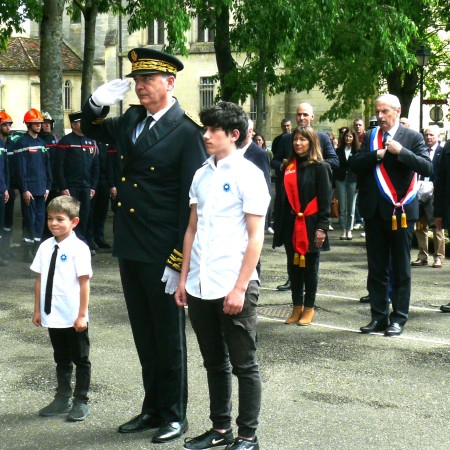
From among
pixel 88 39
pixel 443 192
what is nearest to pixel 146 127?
pixel 443 192

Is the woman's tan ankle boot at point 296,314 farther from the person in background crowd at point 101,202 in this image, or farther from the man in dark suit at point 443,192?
the person in background crowd at point 101,202

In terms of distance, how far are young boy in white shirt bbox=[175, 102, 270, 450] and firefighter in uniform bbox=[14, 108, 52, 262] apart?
952 centimetres

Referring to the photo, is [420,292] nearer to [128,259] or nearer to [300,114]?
[300,114]

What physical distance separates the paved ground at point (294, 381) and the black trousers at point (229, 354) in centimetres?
37

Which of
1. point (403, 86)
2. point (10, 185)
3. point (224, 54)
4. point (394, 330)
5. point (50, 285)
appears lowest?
point (394, 330)

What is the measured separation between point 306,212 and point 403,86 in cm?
2965

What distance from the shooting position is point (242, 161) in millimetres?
5828

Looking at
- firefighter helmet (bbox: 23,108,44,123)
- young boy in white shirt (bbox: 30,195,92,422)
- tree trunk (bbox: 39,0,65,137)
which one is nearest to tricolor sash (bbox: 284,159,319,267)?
young boy in white shirt (bbox: 30,195,92,422)

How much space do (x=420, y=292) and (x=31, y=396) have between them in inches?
255

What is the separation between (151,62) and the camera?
6.11 meters

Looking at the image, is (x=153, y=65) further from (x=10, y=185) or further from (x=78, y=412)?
(x=10, y=185)

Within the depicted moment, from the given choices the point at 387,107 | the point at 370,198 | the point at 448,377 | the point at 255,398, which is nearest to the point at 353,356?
the point at 448,377

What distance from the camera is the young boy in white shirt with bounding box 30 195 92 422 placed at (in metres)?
6.71

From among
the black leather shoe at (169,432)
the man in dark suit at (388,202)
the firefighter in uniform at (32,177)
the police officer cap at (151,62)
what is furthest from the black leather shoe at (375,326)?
the firefighter in uniform at (32,177)
